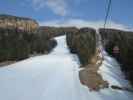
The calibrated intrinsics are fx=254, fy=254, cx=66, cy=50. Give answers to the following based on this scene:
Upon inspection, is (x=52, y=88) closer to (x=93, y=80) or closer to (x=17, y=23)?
(x=93, y=80)

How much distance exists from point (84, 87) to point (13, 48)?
697 inches

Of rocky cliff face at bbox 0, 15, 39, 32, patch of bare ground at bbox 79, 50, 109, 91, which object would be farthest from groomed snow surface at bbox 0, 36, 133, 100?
rocky cliff face at bbox 0, 15, 39, 32

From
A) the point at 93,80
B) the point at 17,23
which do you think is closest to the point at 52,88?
the point at 93,80

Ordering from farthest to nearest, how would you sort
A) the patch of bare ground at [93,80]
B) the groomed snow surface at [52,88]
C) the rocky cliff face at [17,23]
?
the rocky cliff face at [17,23], the patch of bare ground at [93,80], the groomed snow surface at [52,88]

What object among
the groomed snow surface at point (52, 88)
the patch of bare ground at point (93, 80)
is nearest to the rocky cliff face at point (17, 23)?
the patch of bare ground at point (93, 80)

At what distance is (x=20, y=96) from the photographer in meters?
12.1

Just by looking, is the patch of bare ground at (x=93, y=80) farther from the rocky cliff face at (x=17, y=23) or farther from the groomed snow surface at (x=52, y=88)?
the rocky cliff face at (x=17, y=23)

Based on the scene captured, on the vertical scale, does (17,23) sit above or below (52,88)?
above

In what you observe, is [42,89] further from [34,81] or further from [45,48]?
[45,48]

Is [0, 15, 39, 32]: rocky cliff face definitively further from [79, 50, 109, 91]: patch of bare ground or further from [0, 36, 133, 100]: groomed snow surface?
[0, 36, 133, 100]: groomed snow surface

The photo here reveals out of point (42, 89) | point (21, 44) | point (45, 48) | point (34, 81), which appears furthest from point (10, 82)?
point (45, 48)

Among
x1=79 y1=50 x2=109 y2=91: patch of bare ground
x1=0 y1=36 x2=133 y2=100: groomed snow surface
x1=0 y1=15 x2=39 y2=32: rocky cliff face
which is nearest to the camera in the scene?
x1=0 y1=36 x2=133 y2=100: groomed snow surface

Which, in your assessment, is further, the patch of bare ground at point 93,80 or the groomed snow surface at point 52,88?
the patch of bare ground at point 93,80

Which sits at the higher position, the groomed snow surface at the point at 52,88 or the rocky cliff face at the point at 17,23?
the rocky cliff face at the point at 17,23
